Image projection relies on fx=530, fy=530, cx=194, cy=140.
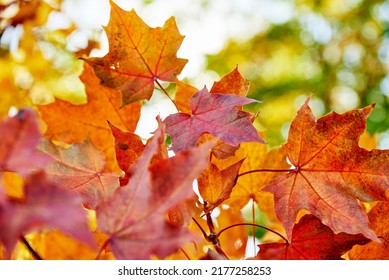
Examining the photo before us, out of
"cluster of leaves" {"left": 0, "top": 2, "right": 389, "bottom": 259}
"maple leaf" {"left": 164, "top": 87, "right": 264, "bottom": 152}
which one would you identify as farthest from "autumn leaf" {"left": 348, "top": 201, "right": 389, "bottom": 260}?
"maple leaf" {"left": 164, "top": 87, "right": 264, "bottom": 152}

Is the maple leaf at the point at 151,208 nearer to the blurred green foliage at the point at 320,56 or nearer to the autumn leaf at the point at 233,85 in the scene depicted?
the autumn leaf at the point at 233,85

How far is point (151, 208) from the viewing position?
319 millimetres

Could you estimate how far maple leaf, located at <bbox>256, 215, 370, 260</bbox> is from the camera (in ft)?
1.72

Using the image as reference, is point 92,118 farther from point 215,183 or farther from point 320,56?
point 320,56

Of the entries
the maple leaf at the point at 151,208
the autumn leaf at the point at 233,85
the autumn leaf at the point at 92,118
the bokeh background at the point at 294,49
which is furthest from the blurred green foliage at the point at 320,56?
the maple leaf at the point at 151,208

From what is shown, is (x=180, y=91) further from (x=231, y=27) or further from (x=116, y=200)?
(x=231, y=27)

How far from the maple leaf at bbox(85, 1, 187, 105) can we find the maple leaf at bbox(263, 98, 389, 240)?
0.57ft

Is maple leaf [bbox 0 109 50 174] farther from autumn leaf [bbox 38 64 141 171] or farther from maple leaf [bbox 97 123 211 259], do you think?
autumn leaf [bbox 38 64 141 171]

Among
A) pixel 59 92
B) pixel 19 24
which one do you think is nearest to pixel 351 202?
pixel 19 24

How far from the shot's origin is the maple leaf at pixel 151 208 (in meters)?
0.31

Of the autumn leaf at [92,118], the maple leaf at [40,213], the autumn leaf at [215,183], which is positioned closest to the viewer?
the maple leaf at [40,213]

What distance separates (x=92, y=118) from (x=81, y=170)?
1.04 ft

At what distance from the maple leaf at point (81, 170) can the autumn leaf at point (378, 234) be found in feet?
0.88
